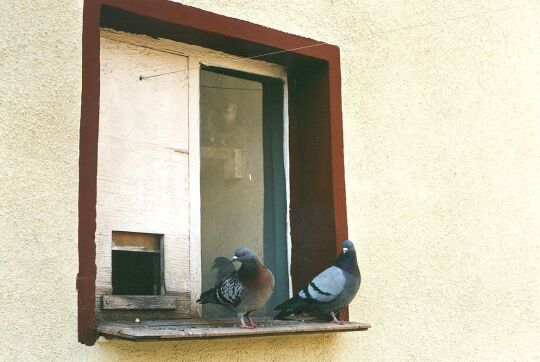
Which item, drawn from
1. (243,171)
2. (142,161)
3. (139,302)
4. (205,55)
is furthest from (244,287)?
(205,55)

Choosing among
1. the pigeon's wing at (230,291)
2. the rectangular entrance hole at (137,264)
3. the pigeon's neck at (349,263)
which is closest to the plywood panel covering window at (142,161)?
the rectangular entrance hole at (137,264)

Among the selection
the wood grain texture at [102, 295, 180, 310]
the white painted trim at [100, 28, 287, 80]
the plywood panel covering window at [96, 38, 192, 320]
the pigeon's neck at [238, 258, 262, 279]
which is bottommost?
the wood grain texture at [102, 295, 180, 310]

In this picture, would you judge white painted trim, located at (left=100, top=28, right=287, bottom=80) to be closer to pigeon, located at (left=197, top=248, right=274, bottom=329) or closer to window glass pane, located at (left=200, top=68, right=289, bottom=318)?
window glass pane, located at (left=200, top=68, right=289, bottom=318)

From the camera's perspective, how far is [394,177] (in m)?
4.95

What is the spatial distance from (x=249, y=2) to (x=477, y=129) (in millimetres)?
1749

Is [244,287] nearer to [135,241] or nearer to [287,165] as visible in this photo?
[135,241]

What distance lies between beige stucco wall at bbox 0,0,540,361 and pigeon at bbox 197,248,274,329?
0.71ft

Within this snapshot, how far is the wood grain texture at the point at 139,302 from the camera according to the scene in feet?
13.1

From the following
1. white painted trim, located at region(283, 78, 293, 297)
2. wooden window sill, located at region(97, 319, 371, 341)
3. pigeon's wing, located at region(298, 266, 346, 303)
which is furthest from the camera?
white painted trim, located at region(283, 78, 293, 297)

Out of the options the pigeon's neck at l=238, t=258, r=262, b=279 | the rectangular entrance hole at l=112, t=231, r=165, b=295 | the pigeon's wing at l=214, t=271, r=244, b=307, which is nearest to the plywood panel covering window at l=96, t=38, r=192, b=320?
the rectangular entrance hole at l=112, t=231, r=165, b=295

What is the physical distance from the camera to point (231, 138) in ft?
15.8

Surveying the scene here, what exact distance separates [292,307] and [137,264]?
787 mm

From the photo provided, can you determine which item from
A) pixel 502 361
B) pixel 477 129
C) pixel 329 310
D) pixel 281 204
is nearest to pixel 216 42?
pixel 281 204

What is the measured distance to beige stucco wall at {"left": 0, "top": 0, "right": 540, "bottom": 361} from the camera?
3.62 m
